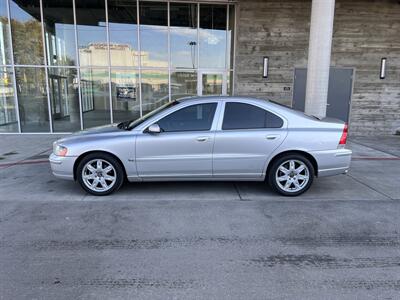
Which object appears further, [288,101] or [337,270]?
[288,101]

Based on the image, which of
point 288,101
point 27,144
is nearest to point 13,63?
point 27,144

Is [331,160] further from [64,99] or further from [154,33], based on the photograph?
[64,99]

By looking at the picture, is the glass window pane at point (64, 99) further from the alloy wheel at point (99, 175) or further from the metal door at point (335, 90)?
the metal door at point (335, 90)

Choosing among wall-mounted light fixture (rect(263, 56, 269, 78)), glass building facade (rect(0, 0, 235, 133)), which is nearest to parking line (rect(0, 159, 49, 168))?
glass building facade (rect(0, 0, 235, 133))

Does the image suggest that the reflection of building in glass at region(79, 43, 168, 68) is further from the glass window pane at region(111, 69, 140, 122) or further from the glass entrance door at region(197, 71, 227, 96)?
the glass entrance door at region(197, 71, 227, 96)

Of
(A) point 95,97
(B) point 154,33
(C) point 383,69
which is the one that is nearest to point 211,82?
(B) point 154,33

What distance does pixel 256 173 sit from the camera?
16.9 feet

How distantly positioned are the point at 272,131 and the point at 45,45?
1004 centimetres

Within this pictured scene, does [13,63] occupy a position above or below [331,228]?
above

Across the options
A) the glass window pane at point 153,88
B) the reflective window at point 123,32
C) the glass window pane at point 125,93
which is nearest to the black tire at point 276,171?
the glass window pane at point 153,88

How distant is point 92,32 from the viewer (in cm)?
1164

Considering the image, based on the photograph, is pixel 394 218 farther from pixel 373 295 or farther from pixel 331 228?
pixel 373 295

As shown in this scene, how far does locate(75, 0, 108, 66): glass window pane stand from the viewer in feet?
37.6

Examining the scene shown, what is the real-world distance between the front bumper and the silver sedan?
0.02m
